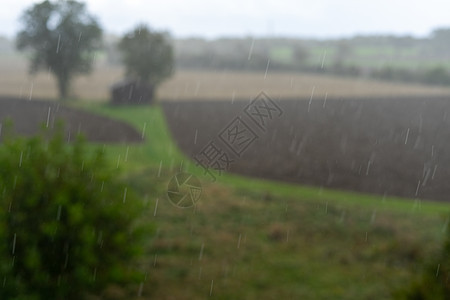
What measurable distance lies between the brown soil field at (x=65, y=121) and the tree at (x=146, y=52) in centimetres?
625

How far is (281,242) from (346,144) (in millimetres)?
9627

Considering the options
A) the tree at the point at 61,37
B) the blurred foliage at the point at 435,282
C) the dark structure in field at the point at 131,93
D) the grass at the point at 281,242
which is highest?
the tree at the point at 61,37

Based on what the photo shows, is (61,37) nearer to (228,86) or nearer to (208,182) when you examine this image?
(228,86)

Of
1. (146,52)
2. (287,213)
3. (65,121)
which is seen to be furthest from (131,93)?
(287,213)

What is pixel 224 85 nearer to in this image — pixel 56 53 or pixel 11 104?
pixel 56 53

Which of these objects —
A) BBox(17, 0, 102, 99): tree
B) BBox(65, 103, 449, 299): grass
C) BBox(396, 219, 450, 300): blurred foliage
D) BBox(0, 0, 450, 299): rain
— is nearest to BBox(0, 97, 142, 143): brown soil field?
BBox(0, 0, 450, 299): rain

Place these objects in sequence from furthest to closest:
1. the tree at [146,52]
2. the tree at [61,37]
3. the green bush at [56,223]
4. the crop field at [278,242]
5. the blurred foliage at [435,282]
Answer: the tree at [146,52], the tree at [61,37], the crop field at [278,242], the green bush at [56,223], the blurred foliage at [435,282]

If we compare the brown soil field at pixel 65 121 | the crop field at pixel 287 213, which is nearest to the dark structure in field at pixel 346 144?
the crop field at pixel 287 213

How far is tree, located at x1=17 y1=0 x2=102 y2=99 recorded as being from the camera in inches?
1114

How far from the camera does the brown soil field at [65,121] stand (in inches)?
731

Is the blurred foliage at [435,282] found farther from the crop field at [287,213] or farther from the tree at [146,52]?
the tree at [146,52]

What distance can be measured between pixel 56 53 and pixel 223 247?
25.2 metres

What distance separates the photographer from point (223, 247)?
27.6ft

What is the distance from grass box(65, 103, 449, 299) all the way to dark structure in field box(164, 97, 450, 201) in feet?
3.98
